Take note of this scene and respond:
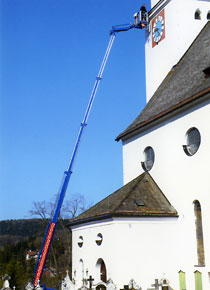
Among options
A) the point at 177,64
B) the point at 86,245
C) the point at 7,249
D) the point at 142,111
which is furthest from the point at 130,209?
the point at 7,249

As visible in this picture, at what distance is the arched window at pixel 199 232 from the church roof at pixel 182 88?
4.28m

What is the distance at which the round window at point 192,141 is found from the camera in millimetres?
Answer: 16514

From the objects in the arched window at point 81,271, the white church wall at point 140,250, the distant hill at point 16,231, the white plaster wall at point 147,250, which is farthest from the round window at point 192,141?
the distant hill at point 16,231

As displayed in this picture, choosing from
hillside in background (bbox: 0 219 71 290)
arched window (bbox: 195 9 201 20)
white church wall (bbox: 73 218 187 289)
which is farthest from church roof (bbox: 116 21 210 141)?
hillside in background (bbox: 0 219 71 290)

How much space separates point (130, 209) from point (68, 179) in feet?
28.1

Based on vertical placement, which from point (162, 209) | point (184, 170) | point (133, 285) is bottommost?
point (133, 285)

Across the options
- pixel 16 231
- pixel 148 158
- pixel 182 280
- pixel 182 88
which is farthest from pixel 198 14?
pixel 16 231

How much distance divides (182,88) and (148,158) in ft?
13.0

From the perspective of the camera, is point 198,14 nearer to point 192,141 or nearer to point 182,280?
Answer: point 192,141

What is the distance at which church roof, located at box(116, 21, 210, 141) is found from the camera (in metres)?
16.9

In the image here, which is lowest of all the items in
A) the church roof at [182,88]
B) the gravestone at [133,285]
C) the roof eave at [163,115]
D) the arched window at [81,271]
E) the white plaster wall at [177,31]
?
the gravestone at [133,285]

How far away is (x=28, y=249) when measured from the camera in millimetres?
93438

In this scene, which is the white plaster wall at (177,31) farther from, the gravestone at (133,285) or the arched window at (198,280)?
the gravestone at (133,285)

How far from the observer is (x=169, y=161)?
18375 mm
